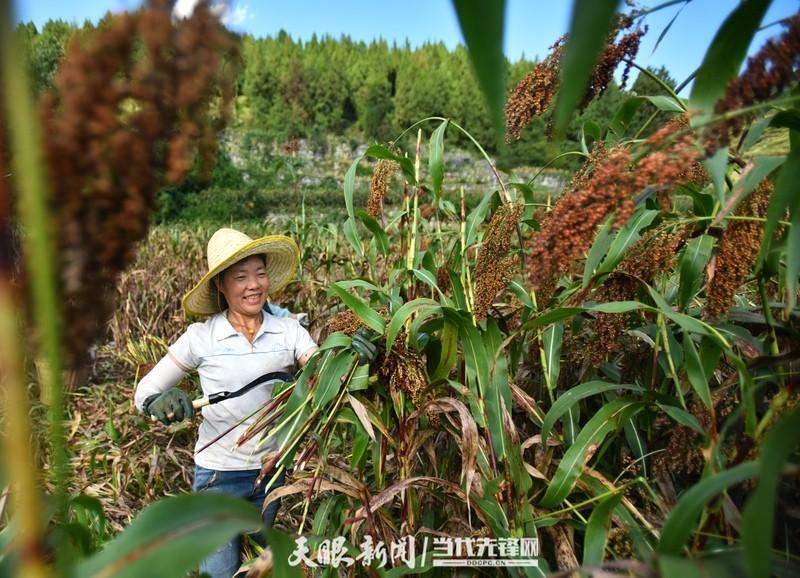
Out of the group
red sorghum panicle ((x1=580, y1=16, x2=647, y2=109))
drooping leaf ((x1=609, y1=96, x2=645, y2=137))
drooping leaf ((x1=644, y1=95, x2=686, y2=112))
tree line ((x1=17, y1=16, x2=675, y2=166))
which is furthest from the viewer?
tree line ((x1=17, y1=16, x2=675, y2=166))

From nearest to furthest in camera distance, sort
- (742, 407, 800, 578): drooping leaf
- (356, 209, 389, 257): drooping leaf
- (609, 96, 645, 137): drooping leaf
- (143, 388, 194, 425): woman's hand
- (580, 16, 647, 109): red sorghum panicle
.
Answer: (742, 407, 800, 578): drooping leaf → (580, 16, 647, 109): red sorghum panicle → (609, 96, 645, 137): drooping leaf → (356, 209, 389, 257): drooping leaf → (143, 388, 194, 425): woman's hand

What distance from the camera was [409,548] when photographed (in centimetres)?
121

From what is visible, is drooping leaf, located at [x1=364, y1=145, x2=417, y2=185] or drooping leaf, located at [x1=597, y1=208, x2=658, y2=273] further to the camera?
drooping leaf, located at [x1=364, y1=145, x2=417, y2=185]

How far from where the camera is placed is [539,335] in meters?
1.21

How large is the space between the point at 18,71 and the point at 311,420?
1040 millimetres

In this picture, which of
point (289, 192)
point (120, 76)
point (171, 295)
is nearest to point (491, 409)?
point (120, 76)

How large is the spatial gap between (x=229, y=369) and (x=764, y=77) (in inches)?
67.0

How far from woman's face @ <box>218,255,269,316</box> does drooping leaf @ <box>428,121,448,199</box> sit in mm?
814

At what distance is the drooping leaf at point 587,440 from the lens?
105cm

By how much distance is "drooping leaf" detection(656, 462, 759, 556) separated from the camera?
0.47m

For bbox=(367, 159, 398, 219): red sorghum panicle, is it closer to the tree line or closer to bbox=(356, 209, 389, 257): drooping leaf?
bbox=(356, 209, 389, 257): drooping leaf

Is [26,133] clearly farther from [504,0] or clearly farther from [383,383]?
[383,383]

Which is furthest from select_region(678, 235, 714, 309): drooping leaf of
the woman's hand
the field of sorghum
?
the woman's hand

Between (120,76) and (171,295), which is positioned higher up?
(120,76)
